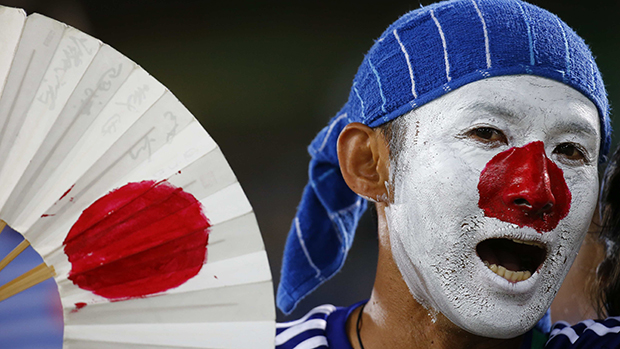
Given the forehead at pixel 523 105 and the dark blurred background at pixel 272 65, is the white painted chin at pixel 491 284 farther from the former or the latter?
the dark blurred background at pixel 272 65

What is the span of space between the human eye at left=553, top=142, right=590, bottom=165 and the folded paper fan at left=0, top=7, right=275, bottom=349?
0.54 meters

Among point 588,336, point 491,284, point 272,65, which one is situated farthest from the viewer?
point 272,65

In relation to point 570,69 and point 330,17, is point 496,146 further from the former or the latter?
point 330,17

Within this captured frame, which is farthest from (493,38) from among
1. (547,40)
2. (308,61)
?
(308,61)

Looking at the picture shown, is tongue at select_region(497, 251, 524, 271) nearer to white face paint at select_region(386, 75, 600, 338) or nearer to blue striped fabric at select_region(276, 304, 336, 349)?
white face paint at select_region(386, 75, 600, 338)

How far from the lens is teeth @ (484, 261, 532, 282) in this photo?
0.92 meters

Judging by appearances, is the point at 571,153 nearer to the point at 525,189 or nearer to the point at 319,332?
the point at 525,189

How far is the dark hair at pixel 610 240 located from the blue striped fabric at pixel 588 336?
0.17 m

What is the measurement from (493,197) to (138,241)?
569mm

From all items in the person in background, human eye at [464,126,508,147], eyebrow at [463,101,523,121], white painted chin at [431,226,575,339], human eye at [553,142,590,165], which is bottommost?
the person in background

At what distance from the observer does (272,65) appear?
2.92m

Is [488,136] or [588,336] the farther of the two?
[588,336]

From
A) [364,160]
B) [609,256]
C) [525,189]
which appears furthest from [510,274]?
[609,256]

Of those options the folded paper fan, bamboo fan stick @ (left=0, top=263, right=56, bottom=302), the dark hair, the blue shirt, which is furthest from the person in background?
bamboo fan stick @ (left=0, top=263, right=56, bottom=302)
